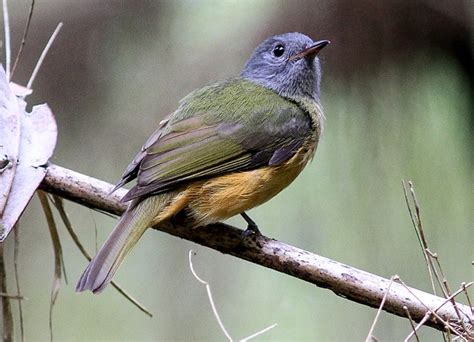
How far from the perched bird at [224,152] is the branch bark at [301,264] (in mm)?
82

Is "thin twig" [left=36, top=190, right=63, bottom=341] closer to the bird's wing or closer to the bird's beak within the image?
the bird's wing

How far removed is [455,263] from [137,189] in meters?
1.71

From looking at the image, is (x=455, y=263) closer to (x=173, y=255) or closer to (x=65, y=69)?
(x=173, y=255)

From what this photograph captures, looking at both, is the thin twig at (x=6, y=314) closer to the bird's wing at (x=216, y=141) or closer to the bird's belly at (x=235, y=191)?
the bird's wing at (x=216, y=141)

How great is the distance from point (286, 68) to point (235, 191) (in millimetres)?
1092

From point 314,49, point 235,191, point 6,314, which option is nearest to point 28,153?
point 6,314

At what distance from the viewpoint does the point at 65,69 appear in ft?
13.4

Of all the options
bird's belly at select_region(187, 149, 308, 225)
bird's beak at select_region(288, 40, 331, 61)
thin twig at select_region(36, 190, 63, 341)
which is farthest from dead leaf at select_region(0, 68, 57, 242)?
bird's beak at select_region(288, 40, 331, 61)

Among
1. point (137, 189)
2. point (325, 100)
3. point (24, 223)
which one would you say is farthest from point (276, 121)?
point (24, 223)

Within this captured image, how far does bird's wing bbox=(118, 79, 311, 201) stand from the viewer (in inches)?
134

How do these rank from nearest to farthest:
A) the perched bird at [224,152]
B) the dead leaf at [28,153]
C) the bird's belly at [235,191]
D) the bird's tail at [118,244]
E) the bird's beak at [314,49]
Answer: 1. the dead leaf at [28,153]
2. the bird's tail at [118,244]
3. the perched bird at [224,152]
4. the bird's belly at [235,191]
5. the bird's beak at [314,49]

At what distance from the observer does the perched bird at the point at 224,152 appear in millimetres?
3211

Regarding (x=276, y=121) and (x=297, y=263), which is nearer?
(x=297, y=263)

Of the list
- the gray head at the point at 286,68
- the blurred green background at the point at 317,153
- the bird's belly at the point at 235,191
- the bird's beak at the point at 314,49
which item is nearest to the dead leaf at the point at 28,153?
the bird's belly at the point at 235,191
